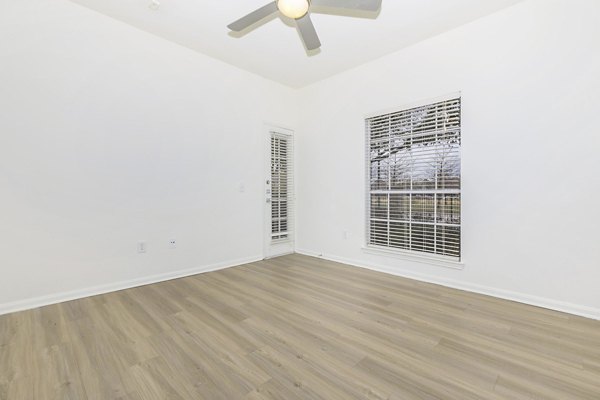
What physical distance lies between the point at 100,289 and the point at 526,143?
4471 millimetres

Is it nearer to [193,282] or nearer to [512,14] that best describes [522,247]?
[512,14]

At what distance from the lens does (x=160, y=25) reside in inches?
117

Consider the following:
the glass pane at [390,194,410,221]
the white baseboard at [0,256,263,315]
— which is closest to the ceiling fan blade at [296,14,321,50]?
the glass pane at [390,194,410,221]

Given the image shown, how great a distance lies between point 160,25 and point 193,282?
294 cm

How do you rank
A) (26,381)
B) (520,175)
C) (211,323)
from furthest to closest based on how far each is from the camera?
(520,175) < (211,323) < (26,381)

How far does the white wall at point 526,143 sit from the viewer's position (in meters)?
2.27

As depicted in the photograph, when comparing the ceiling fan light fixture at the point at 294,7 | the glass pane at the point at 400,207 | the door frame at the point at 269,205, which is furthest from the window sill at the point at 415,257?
the ceiling fan light fixture at the point at 294,7

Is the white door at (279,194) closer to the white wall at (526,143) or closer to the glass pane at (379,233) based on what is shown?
Result: the glass pane at (379,233)

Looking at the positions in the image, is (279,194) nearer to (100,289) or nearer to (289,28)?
(289,28)

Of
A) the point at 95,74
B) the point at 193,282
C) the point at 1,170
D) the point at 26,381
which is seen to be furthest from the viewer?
the point at 193,282

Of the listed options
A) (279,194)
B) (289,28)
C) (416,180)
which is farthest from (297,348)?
(289,28)

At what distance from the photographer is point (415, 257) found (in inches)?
129

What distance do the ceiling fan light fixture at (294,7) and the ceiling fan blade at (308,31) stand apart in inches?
4.3

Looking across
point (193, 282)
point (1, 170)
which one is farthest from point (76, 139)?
point (193, 282)
